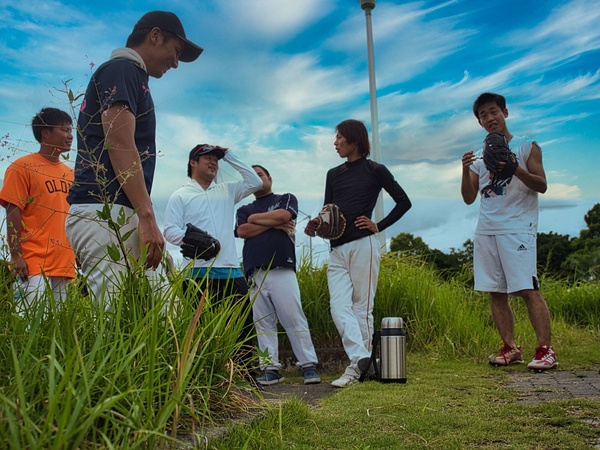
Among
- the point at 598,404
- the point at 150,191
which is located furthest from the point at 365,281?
the point at 150,191

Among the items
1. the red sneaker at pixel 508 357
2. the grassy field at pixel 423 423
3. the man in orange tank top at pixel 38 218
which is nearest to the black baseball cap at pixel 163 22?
the man in orange tank top at pixel 38 218

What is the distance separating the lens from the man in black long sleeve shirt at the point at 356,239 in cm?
564

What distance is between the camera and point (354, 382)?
534 cm

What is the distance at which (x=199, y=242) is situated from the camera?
17.1ft

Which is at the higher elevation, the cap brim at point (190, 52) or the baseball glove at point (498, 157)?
the cap brim at point (190, 52)

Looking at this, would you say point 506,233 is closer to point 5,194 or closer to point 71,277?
point 71,277

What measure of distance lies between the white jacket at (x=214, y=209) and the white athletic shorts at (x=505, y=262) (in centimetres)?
230

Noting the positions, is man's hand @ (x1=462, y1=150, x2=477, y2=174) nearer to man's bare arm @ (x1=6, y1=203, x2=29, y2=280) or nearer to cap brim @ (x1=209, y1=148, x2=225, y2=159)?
cap brim @ (x1=209, y1=148, x2=225, y2=159)

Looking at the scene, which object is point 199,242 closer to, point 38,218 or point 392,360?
point 38,218

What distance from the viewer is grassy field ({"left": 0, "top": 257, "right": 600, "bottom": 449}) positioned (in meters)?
1.96

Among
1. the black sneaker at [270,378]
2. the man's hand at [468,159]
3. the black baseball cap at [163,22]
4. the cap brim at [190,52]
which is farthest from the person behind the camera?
the man's hand at [468,159]

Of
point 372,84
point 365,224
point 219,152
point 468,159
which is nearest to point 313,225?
point 365,224

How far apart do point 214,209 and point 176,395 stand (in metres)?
3.46

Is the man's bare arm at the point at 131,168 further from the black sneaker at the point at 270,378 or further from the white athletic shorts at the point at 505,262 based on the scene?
the white athletic shorts at the point at 505,262
